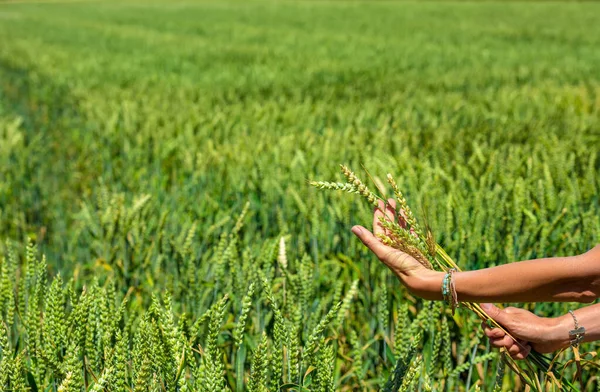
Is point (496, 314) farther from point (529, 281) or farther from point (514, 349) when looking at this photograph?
point (529, 281)

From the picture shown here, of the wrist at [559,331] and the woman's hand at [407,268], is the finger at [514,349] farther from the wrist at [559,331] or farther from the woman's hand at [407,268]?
the woman's hand at [407,268]

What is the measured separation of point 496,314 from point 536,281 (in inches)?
7.6

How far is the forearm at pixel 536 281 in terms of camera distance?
106 centimetres

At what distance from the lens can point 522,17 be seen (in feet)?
69.2

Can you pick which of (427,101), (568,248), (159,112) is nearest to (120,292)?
(568,248)

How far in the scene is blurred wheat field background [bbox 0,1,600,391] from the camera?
1312mm

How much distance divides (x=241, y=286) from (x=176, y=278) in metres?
0.35

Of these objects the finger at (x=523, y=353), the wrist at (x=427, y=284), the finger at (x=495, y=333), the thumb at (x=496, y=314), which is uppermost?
the wrist at (x=427, y=284)

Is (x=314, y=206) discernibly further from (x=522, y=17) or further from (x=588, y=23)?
(x=522, y=17)

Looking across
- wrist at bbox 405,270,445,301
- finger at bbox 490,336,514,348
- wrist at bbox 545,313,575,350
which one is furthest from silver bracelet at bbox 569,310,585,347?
wrist at bbox 405,270,445,301

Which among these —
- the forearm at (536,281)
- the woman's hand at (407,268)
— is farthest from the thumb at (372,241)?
the forearm at (536,281)

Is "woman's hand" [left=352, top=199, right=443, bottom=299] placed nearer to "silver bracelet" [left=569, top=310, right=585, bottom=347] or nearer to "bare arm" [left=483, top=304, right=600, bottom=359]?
"bare arm" [left=483, top=304, right=600, bottom=359]

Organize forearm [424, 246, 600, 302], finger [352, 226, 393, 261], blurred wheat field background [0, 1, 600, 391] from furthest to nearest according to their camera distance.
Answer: blurred wheat field background [0, 1, 600, 391] < finger [352, 226, 393, 261] < forearm [424, 246, 600, 302]

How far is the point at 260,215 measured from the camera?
2637 mm
